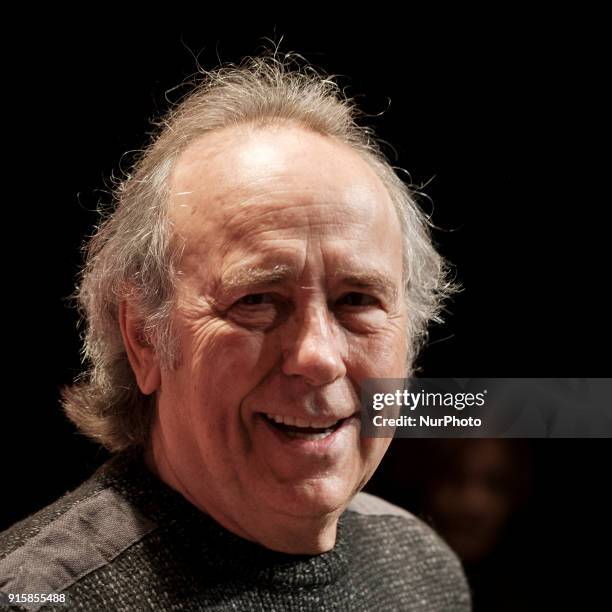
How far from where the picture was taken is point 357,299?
1.68 metres

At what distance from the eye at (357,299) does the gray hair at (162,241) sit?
Result: 19 cm

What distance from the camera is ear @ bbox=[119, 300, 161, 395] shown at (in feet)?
5.71

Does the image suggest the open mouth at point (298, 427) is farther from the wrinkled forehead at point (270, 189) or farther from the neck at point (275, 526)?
the wrinkled forehead at point (270, 189)

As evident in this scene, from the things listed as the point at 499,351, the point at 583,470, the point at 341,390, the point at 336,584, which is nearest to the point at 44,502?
the point at 336,584

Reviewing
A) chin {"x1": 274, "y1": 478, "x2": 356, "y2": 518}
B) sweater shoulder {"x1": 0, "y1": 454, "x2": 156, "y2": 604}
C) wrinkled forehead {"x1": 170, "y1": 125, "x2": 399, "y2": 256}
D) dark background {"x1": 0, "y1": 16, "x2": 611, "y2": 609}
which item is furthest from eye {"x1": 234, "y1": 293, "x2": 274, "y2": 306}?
dark background {"x1": 0, "y1": 16, "x2": 611, "y2": 609}

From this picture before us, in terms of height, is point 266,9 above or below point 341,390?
above

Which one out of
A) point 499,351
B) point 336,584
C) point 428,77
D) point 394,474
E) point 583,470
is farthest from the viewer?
point 394,474

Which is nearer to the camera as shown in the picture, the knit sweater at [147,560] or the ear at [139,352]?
the knit sweater at [147,560]

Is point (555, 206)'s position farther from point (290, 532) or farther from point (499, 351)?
point (290, 532)

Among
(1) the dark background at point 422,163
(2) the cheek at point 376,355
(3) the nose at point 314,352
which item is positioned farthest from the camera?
(1) the dark background at point 422,163

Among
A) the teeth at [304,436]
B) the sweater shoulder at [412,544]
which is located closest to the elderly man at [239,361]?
the teeth at [304,436]

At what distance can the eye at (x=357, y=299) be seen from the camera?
1660 mm

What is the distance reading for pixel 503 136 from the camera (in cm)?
214

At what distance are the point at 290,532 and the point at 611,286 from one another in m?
1.09
